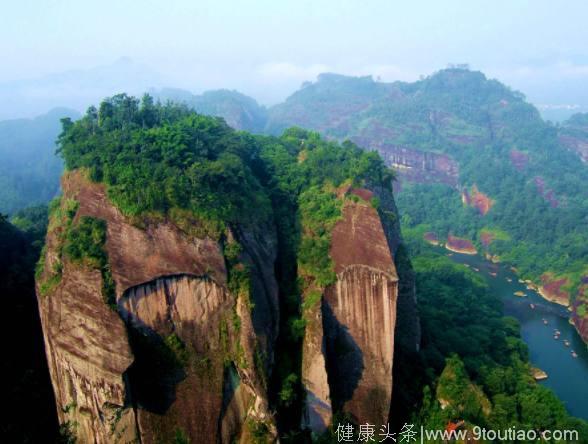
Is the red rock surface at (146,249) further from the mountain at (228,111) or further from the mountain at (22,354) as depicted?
the mountain at (228,111)

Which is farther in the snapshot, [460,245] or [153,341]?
[460,245]

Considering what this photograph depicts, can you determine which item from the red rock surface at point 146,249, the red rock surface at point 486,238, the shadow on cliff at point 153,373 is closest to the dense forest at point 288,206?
the red rock surface at point 146,249

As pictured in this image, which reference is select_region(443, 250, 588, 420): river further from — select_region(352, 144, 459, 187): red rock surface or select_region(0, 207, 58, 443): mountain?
select_region(352, 144, 459, 187): red rock surface

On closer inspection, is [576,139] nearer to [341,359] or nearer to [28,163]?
[341,359]

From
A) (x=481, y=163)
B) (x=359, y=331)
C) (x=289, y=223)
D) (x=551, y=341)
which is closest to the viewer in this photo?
(x=359, y=331)

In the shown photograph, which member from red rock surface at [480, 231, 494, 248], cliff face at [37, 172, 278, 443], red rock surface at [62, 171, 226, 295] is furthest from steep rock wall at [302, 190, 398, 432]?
red rock surface at [480, 231, 494, 248]

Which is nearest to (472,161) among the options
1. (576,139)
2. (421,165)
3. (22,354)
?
(421,165)

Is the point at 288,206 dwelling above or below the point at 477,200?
above

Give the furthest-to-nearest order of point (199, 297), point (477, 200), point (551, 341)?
point (477, 200), point (551, 341), point (199, 297)
